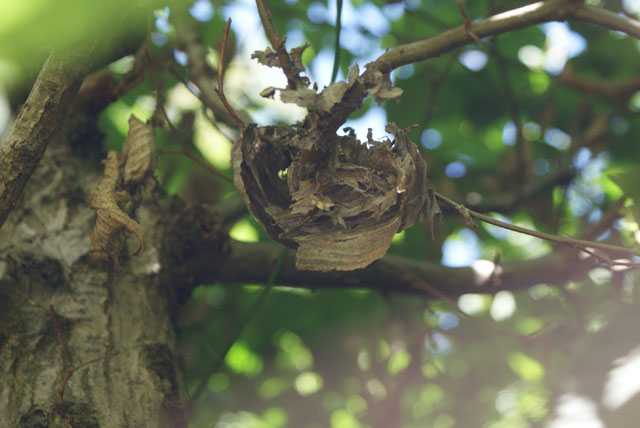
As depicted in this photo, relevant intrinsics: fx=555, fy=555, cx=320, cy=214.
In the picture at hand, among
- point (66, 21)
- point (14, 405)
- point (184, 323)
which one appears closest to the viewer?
point (66, 21)

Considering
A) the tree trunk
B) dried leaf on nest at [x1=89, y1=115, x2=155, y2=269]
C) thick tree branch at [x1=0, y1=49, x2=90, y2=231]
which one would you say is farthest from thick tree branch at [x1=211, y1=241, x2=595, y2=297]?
thick tree branch at [x1=0, y1=49, x2=90, y2=231]

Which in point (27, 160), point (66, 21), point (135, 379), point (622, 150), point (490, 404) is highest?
point (66, 21)

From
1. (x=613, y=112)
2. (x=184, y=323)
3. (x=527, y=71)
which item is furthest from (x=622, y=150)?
(x=184, y=323)

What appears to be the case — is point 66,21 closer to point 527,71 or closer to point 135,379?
point 135,379

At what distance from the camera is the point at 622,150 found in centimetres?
247

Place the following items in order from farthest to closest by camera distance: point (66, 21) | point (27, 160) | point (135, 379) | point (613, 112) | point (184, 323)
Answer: point (613, 112) → point (184, 323) → point (135, 379) → point (27, 160) → point (66, 21)

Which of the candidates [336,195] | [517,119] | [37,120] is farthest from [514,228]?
[517,119]

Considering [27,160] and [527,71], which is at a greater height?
[27,160]

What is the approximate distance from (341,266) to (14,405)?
0.65 meters

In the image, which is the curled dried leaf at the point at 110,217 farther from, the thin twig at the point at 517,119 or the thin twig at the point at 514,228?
the thin twig at the point at 517,119

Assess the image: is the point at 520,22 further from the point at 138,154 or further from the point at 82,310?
the point at 82,310

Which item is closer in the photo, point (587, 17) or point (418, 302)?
point (587, 17)

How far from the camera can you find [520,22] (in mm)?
1142

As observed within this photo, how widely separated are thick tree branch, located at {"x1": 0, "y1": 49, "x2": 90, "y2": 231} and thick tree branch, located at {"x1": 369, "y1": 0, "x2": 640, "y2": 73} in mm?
625
